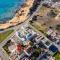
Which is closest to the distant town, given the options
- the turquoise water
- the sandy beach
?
the sandy beach

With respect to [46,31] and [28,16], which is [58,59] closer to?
[46,31]

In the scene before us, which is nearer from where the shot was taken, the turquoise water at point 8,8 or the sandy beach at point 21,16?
the sandy beach at point 21,16

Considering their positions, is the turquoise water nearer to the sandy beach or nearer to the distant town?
the sandy beach

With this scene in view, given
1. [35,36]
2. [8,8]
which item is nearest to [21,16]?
[8,8]

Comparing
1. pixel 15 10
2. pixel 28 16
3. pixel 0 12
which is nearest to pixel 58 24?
pixel 28 16

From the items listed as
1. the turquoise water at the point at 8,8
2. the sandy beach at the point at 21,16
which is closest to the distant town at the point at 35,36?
the sandy beach at the point at 21,16

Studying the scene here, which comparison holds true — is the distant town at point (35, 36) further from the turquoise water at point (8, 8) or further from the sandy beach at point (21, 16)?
the turquoise water at point (8, 8)
